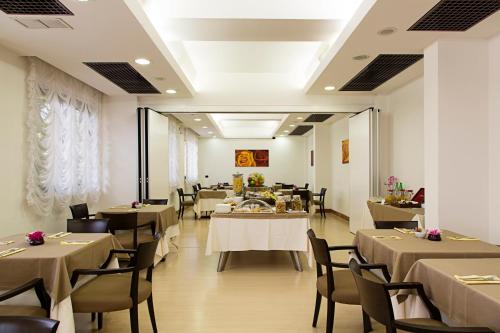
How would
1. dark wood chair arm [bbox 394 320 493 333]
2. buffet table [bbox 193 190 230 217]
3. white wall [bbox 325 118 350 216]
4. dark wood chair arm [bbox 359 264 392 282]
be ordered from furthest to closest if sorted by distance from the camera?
white wall [bbox 325 118 350 216]
buffet table [bbox 193 190 230 217]
dark wood chair arm [bbox 359 264 392 282]
dark wood chair arm [bbox 394 320 493 333]

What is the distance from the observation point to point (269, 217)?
15.4ft

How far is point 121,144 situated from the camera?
702 cm

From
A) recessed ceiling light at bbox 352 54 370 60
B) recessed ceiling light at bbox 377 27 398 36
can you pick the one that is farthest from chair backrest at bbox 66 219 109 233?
recessed ceiling light at bbox 352 54 370 60

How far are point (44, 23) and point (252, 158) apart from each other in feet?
40.0

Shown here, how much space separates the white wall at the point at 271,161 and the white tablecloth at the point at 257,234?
10.7 m

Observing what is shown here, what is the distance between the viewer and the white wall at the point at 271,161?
15391 millimetres

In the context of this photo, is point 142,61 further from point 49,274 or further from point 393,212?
point 393,212

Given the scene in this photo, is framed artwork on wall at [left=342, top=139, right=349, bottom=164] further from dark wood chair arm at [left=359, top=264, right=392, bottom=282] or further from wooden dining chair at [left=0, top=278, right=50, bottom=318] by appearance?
wooden dining chair at [left=0, top=278, right=50, bottom=318]

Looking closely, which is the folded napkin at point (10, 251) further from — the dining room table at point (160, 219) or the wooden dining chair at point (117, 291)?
the dining room table at point (160, 219)

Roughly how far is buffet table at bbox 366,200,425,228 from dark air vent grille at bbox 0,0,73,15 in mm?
4536

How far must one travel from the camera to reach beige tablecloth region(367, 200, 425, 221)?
4680 mm

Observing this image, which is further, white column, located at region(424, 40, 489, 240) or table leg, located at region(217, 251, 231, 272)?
table leg, located at region(217, 251, 231, 272)

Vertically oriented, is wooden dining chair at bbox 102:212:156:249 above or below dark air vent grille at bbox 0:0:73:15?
below

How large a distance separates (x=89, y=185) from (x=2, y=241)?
333 cm
